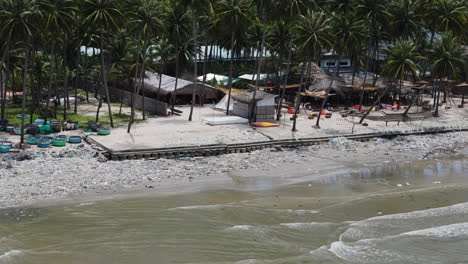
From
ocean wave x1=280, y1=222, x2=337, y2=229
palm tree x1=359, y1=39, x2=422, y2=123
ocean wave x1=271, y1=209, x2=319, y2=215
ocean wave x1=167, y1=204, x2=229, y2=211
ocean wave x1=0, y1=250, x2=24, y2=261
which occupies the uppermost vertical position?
palm tree x1=359, y1=39, x2=422, y2=123

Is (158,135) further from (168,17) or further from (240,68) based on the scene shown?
(240,68)

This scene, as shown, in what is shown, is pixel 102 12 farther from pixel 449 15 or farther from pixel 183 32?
pixel 449 15

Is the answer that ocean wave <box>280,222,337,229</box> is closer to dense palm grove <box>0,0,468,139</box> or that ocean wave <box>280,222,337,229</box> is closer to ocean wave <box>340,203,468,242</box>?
ocean wave <box>340,203,468,242</box>

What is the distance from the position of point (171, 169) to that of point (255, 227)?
1263 cm

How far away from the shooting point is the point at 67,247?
24.4 meters

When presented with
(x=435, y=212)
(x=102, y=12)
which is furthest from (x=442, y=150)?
(x=102, y=12)

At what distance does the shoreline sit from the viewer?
32.6 m

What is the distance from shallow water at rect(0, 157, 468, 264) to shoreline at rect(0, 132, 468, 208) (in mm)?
1877

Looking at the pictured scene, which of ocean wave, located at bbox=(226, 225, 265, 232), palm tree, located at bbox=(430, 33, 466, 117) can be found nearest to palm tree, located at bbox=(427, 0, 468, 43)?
palm tree, located at bbox=(430, 33, 466, 117)

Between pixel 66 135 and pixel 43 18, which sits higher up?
pixel 43 18

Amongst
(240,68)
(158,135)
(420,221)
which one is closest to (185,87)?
(158,135)

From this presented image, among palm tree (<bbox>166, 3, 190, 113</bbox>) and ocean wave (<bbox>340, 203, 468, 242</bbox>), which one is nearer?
ocean wave (<bbox>340, 203, 468, 242</bbox>)

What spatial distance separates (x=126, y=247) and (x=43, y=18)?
24467 millimetres

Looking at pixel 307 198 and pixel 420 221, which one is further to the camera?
pixel 307 198
